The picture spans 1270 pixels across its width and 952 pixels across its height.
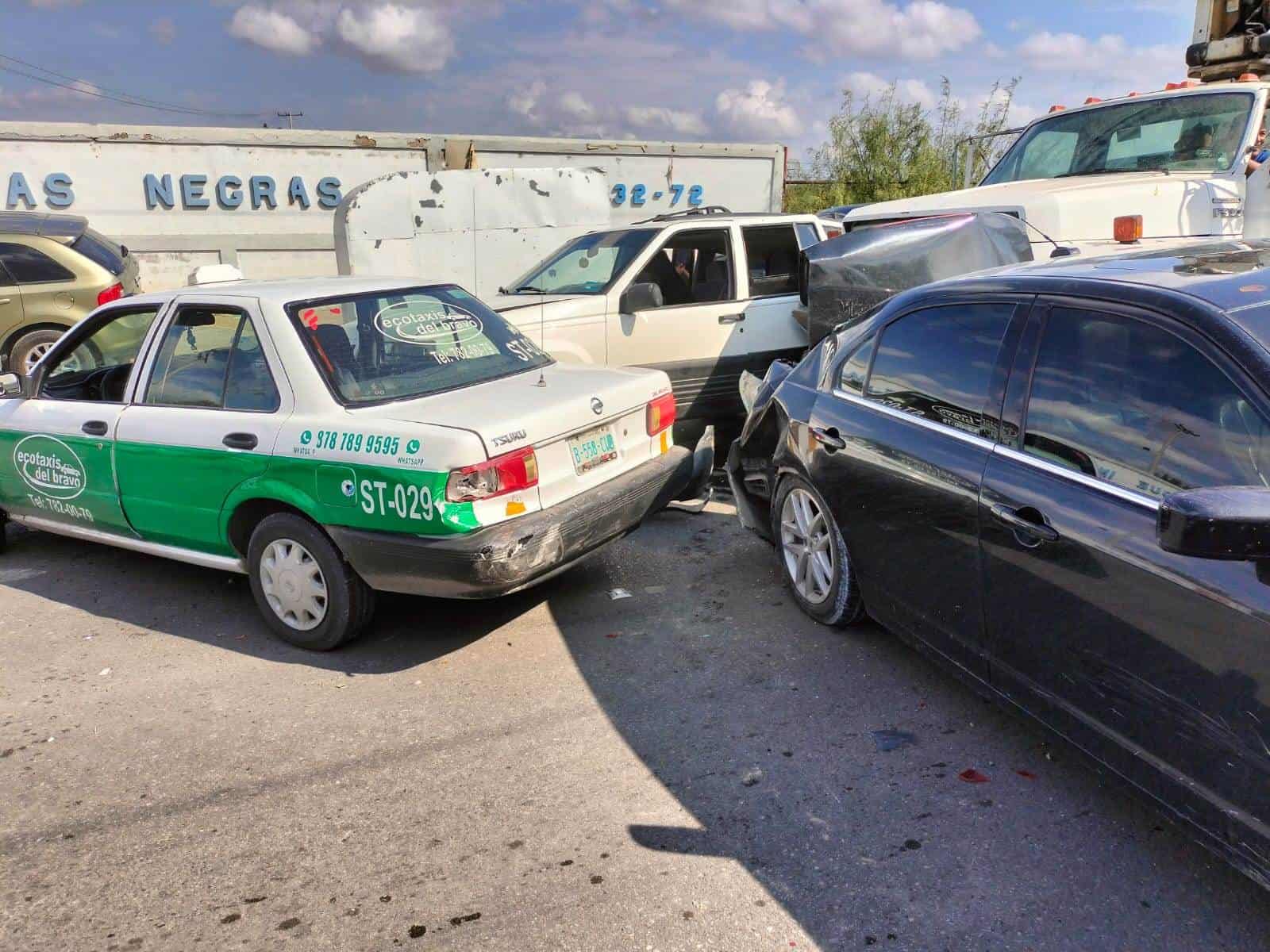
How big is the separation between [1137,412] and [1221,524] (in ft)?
2.37

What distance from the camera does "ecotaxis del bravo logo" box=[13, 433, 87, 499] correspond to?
523 cm

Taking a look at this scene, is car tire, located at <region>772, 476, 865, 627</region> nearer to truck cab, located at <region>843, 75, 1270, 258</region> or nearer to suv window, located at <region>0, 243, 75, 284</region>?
truck cab, located at <region>843, 75, 1270, 258</region>

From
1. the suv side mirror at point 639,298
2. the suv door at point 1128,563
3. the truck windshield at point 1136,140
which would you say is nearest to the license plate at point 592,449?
the suv door at point 1128,563

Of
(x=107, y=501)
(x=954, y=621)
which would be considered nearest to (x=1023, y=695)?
(x=954, y=621)

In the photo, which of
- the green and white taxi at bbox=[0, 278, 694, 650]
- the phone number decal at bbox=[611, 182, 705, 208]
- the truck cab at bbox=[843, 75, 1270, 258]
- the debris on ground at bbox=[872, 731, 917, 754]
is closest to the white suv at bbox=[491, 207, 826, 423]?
the truck cab at bbox=[843, 75, 1270, 258]

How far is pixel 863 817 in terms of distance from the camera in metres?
3.07

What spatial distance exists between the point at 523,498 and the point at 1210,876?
2.68 m

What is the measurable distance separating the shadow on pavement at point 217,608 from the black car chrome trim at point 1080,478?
261 cm

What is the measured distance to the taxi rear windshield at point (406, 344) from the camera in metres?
4.39

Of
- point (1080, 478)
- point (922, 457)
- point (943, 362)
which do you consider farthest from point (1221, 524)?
point (943, 362)

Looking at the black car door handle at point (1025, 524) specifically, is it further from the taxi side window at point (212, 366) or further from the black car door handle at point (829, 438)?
the taxi side window at point (212, 366)

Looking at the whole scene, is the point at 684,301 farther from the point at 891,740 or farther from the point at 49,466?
the point at 891,740

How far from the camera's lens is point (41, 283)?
31.3ft

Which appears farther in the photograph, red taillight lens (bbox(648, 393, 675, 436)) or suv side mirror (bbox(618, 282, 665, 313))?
suv side mirror (bbox(618, 282, 665, 313))
